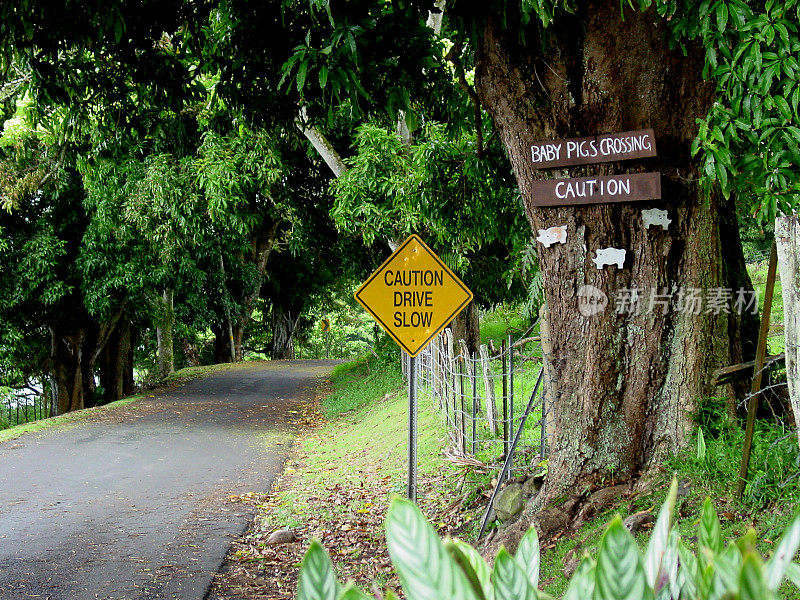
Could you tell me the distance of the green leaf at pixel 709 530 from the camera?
1.10 metres

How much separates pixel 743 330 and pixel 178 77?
5746 millimetres

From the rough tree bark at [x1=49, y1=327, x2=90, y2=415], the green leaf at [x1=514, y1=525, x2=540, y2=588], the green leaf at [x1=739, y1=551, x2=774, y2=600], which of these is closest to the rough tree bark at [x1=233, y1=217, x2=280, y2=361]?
the rough tree bark at [x1=49, y1=327, x2=90, y2=415]

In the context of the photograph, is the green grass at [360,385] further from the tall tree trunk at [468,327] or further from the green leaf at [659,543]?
the green leaf at [659,543]

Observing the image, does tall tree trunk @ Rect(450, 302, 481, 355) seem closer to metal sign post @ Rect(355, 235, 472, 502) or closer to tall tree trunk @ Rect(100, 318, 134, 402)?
metal sign post @ Rect(355, 235, 472, 502)

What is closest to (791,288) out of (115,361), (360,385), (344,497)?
(344,497)

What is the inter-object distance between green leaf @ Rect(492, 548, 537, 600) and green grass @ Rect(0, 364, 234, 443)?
14988mm

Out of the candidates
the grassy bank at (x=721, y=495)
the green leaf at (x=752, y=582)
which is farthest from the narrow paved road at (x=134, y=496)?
the green leaf at (x=752, y=582)

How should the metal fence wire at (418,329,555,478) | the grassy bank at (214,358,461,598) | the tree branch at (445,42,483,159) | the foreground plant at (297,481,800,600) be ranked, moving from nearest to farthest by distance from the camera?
the foreground plant at (297,481,800,600) < the grassy bank at (214,358,461,598) < the tree branch at (445,42,483,159) < the metal fence wire at (418,329,555,478)

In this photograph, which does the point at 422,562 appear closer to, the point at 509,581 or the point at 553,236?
the point at 509,581

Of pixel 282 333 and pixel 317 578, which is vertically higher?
pixel 317 578

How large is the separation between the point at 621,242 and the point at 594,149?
0.71m

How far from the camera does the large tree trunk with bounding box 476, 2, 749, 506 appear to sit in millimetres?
5551

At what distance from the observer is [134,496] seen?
9625mm

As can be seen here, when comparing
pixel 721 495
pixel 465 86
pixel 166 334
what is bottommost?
pixel 721 495
